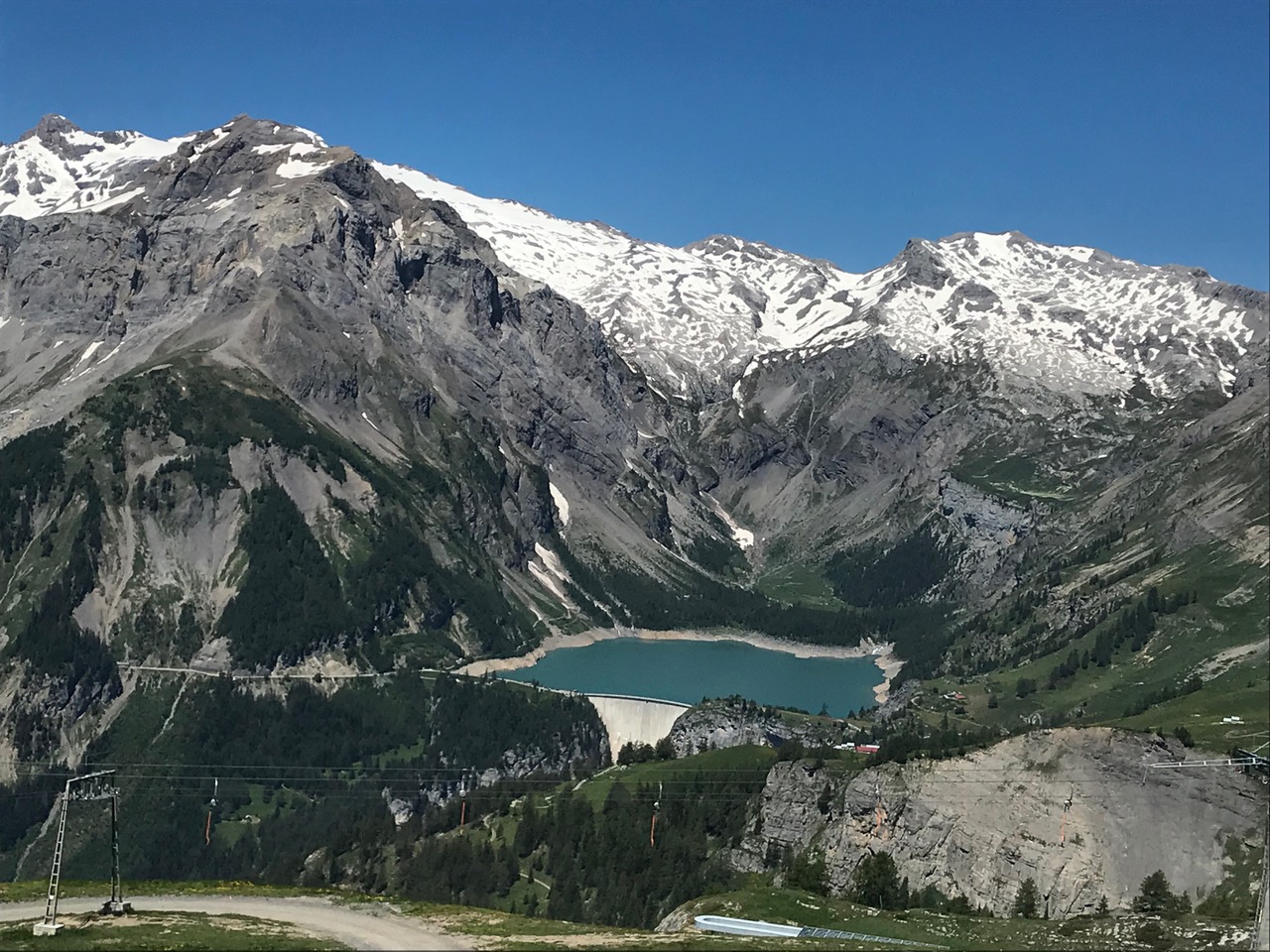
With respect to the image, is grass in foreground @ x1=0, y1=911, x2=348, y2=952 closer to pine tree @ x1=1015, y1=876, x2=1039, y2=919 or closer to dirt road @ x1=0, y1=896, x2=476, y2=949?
dirt road @ x1=0, y1=896, x2=476, y2=949

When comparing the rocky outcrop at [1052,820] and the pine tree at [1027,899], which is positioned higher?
the rocky outcrop at [1052,820]

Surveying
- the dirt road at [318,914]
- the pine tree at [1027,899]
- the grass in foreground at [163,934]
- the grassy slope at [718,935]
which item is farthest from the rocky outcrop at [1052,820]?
the grass in foreground at [163,934]

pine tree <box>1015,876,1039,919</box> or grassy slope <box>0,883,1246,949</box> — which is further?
pine tree <box>1015,876,1039,919</box>

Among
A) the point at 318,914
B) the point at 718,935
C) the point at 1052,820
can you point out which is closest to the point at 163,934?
the point at 318,914

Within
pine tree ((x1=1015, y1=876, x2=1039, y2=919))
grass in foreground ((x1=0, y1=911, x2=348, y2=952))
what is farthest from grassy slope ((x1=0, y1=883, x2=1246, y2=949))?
pine tree ((x1=1015, y1=876, x2=1039, y2=919))

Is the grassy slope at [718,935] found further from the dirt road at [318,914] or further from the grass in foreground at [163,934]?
the dirt road at [318,914]

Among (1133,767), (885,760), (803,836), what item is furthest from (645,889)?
(1133,767)
